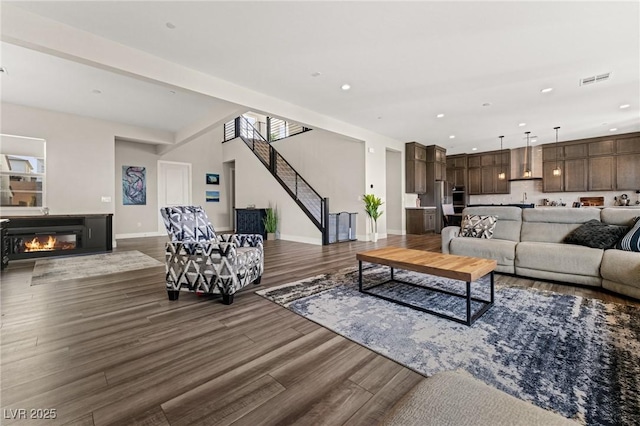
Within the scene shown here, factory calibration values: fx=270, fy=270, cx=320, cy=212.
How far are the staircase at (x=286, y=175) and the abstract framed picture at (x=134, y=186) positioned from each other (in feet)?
10.9

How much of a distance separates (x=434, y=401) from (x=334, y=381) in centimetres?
109

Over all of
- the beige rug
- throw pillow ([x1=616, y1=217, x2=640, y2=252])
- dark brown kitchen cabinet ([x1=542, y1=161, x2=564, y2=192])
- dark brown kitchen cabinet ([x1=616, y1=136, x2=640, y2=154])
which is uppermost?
dark brown kitchen cabinet ([x1=616, y1=136, x2=640, y2=154])

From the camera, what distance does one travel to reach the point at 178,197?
30.4ft

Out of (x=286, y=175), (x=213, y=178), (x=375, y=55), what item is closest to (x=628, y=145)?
(x=375, y=55)

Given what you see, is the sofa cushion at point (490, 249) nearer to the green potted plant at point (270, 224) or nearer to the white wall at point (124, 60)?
the white wall at point (124, 60)

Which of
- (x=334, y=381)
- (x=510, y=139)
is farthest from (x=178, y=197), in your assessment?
(x=510, y=139)

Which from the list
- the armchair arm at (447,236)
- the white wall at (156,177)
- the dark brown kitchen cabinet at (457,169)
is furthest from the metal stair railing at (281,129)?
the dark brown kitchen cabinet at (457,169)

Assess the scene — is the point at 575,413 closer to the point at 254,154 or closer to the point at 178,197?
the point at 254,154

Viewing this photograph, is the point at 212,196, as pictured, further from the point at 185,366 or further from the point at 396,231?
the point at 185,366

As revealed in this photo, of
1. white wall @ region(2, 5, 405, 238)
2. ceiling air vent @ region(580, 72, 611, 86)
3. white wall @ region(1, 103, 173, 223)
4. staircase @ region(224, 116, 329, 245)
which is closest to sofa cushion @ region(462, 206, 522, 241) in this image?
ceiling air vent @ region(580, 72, 611, 86)

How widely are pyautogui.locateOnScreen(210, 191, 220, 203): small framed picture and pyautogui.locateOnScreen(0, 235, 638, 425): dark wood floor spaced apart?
7.33 meters

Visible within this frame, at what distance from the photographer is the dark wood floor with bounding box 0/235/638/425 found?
1.39 meters

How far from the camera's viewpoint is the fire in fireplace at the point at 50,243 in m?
5.12

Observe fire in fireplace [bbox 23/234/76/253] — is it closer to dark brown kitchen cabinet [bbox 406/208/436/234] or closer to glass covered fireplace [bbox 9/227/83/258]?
glass covered fireplace [bbox 9/227/83/258]
